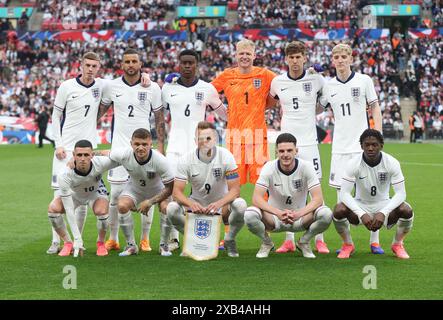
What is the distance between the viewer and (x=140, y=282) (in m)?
7.64

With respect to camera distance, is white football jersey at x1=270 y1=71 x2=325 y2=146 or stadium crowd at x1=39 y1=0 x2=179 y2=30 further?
stadium crowd at x1=39 y1=0 x2=179 y2=30

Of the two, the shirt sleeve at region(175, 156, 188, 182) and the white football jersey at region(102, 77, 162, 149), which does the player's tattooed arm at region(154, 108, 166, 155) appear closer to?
the white football jersey at region(102, 77, 162, 149)

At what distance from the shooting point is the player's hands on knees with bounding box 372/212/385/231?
8703mm

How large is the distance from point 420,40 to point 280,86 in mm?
35228

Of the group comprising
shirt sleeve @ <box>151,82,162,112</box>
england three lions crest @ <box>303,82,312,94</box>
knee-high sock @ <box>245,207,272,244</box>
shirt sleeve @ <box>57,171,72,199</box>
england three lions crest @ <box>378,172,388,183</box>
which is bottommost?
knee-high sock @ <box>245,207,272,244</box>

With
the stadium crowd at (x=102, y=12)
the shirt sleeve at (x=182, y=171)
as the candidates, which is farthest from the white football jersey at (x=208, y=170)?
the stadium crowd at (x=102, y=12)

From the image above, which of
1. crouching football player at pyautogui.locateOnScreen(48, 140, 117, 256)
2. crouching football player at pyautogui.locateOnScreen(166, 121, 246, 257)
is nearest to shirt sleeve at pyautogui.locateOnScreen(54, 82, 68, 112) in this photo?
crouching football player at pyautogui.locateOnScreen(48, 140, 117, 256)

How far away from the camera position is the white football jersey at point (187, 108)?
33.1 ft

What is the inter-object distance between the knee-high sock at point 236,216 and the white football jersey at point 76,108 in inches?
78.9

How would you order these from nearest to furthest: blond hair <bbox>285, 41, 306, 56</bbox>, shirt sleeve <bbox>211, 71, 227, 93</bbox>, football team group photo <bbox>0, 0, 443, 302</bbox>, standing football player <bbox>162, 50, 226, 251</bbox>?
football team group photo <bbox>0, 0, 443, 302</bbox>
blond hair <bbox>285, 41, 306, 56</bbox>
standing football player <bbox>162, 50, 226, 251</bbox>
shirt sleeve <bbox>211, 71, 227, 93</bbox>

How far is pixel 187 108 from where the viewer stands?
10094 mm

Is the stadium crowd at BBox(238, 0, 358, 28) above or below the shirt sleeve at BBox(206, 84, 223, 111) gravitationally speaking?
above

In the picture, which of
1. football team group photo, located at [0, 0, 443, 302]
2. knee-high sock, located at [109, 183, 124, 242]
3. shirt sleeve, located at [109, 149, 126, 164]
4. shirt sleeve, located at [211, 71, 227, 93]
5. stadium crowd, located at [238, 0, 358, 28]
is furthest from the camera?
stadium crowd, located at [238, 0, 358, 28]

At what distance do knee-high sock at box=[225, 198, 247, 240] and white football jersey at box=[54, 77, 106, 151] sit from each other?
2.00 meters
